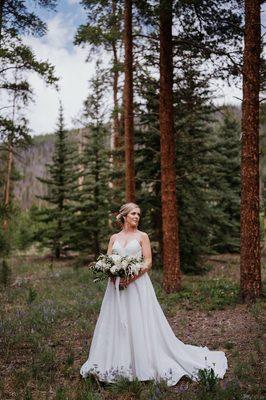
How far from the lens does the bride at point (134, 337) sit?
6.62m

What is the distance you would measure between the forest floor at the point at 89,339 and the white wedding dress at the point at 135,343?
202 millimetres

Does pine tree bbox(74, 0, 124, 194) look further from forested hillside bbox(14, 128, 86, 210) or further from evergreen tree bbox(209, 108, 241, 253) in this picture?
forested hillside bbox(14, 128, 86, 210)

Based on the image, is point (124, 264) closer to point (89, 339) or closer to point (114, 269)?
point (114, 269)

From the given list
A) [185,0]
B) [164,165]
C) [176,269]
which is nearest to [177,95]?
[164,165]

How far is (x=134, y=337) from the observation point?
666cm

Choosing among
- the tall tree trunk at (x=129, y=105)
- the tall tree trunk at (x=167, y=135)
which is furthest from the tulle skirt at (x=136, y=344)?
the tall tree trunk at (x=129, y=105)

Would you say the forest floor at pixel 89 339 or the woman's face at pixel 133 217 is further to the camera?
the woman's face at pixel 133 217

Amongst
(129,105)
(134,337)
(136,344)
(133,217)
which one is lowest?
(136,344)

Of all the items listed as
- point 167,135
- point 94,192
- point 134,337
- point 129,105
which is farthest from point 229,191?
point 134,337

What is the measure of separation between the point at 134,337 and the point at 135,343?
0.09 meters

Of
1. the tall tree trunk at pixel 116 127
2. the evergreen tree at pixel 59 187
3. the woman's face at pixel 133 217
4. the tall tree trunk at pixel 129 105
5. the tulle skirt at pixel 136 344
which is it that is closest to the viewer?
the tulle skirt at pixel 136 344

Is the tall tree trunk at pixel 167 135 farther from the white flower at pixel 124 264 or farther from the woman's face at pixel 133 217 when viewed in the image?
the white flower at pixel 124 264

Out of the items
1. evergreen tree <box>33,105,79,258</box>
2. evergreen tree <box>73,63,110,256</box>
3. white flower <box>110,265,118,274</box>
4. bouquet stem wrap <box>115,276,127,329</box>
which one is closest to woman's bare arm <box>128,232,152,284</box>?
bouquet stem wrap <box>115,276,127,329</box>

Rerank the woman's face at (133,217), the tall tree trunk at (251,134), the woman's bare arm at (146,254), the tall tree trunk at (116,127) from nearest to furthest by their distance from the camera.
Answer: the woman's bare arm at (146,254) < the woman's face at (133,217) < the tall tree trunk at (251,134) < the tall tree trunk at (116,127)
